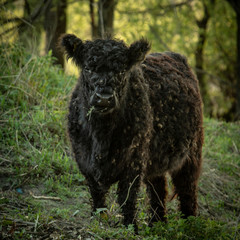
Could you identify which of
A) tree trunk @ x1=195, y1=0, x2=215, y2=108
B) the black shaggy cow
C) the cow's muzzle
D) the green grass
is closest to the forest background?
the green grass

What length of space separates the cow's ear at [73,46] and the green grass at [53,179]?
1784mm

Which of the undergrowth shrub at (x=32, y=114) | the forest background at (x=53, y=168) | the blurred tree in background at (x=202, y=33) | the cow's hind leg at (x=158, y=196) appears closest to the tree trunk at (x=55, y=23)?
the forest background at (x=53, y=168)

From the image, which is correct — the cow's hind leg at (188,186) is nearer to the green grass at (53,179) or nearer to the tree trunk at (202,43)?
the green grass at (53,179)

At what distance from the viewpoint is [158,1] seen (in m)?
13.8

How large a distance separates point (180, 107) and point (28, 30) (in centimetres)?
439

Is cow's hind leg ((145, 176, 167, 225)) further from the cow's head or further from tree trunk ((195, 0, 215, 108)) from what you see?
tree trunk ((195, 0, 215, 108))

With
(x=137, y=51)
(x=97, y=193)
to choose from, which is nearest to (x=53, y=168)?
(x=97, y=193)

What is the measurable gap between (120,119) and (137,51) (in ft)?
2.65

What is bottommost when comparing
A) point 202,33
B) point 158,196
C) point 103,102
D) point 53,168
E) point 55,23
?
point 158,196

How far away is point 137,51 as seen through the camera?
3918mm

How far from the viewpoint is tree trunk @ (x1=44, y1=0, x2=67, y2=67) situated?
8.52 metres

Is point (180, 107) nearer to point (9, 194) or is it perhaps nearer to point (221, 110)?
point (9, 194)

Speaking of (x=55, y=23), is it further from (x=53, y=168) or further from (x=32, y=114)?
(x=53, y=168)

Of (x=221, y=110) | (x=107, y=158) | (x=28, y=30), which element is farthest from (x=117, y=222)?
(x=221, y=110)
